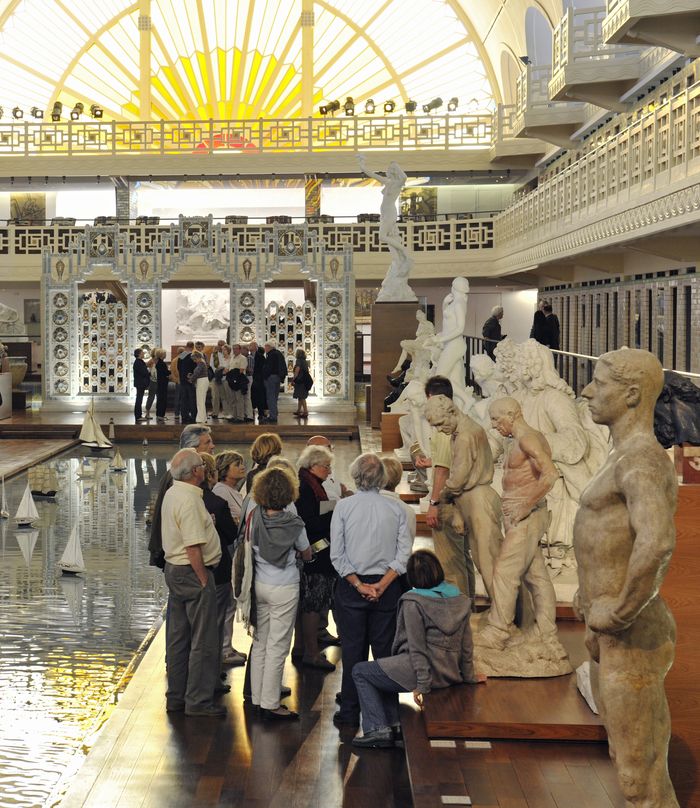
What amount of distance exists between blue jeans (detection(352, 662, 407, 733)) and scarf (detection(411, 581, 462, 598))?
0.44m

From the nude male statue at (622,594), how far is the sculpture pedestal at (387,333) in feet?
57.4

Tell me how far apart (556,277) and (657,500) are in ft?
78.0

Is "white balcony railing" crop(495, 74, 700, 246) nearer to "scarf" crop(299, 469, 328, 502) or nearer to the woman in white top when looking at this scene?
"scarf" crop(299, 469, 328, 502)

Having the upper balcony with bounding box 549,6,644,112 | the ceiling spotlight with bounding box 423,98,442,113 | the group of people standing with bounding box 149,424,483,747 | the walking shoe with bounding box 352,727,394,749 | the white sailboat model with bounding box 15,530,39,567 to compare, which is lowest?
the white sailboat model with bounding box 15,530,39,567

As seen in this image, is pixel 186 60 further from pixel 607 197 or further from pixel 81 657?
pixel 81 657

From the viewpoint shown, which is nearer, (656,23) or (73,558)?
(73,558)

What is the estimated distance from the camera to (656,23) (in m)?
14.8

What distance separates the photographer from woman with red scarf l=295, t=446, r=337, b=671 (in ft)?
23.6

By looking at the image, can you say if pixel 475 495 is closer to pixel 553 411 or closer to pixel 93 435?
pixel 553 411

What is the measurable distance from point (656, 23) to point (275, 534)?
35.2 feet

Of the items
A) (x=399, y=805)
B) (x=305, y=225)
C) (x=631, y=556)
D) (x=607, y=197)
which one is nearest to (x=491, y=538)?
(x=399, y=805)

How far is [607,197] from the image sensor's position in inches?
685

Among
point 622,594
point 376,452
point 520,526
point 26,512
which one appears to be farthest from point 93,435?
point 622,594

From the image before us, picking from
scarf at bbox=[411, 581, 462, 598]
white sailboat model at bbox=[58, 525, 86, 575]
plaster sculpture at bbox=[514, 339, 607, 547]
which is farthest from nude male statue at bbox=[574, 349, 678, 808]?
white sailboat model at bbox=[58, 525, 86, 575]
